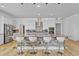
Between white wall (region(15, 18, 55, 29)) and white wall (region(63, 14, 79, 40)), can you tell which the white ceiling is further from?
white wall (region(15, 18, 55, 29))

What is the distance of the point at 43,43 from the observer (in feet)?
26.3

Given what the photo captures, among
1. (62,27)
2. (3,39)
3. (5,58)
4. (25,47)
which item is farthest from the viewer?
(62,27)

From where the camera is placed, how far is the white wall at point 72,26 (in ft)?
39.2

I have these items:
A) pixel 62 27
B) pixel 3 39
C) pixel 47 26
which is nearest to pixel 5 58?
pixel 3 39

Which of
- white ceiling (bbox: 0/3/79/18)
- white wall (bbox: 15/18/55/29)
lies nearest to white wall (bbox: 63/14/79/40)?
white wall (bbox: 15/18/55/29)

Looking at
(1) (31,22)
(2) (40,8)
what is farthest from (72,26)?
(2) (40,8)

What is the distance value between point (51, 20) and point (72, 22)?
1.95 metres

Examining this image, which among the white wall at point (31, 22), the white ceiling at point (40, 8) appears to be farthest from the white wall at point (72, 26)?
the white ceiling at point (40, 8)

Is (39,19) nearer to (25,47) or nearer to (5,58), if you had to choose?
(25,47)

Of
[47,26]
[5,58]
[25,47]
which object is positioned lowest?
[25,47]

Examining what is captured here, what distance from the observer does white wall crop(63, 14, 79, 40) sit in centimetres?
1194

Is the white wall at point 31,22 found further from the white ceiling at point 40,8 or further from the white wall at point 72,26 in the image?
the white ceiling at point 40,8

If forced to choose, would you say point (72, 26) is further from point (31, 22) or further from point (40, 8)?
point (40, 8)

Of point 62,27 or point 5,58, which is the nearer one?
point 5,58
